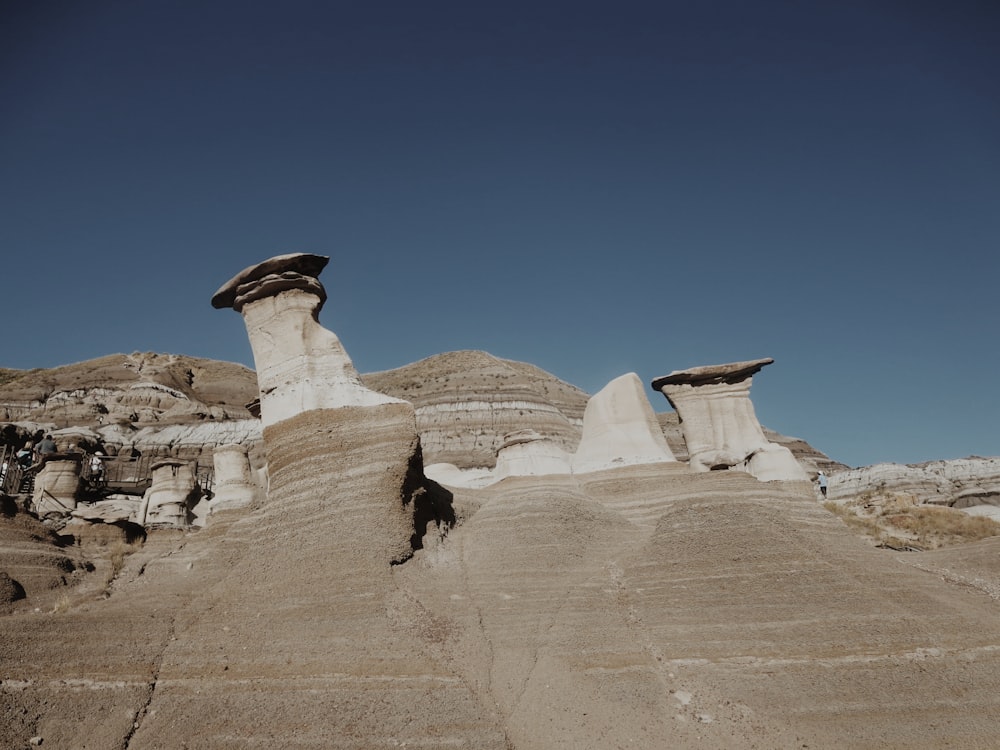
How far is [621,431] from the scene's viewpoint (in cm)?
1717

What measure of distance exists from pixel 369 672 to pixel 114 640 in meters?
2.66

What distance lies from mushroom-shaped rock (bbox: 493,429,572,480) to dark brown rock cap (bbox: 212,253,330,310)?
894 cm

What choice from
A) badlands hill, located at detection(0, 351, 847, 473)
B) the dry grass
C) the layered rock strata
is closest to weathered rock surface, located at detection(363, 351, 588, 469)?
badlands hill, located at detection(0, 351, 847, 473)

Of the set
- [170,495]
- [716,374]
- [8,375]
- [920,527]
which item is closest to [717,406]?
[716,374]

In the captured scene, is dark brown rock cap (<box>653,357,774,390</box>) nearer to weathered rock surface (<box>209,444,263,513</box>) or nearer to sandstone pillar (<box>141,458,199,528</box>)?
weathered rock surface (<box>209,444,263,513</box>)

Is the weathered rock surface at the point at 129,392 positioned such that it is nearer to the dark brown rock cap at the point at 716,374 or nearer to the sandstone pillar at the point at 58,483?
the sandstone pillar at the point at 58,483

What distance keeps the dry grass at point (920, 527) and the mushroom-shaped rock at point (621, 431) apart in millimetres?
6664

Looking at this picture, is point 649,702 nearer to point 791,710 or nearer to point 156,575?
point 791,710

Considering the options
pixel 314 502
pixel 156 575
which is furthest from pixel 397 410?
pixel 156 575

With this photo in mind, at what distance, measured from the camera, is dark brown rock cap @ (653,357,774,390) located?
20047 mm

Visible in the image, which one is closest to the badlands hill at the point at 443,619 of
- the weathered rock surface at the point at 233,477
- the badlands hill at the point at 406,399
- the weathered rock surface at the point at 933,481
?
the weathered rock surface at the point at 233,477

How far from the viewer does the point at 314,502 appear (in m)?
8.91

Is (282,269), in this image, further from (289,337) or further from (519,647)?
(519,647)

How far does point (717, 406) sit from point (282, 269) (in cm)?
1430
